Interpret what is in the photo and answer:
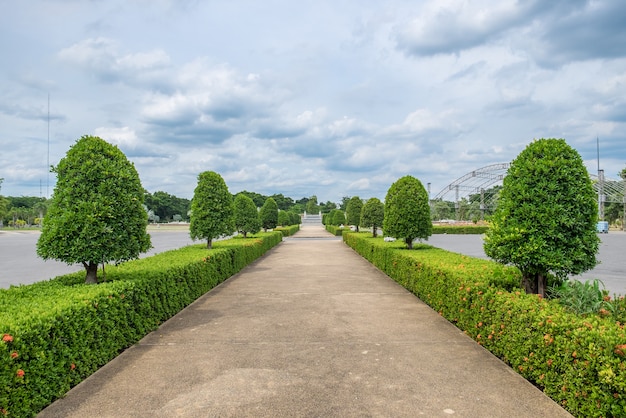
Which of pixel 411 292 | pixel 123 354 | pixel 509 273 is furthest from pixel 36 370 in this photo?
pixel 411 292

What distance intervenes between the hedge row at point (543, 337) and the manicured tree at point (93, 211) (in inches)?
209

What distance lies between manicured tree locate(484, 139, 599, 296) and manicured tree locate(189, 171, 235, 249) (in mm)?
9709

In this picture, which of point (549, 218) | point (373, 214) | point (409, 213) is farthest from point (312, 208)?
point (549, 218)

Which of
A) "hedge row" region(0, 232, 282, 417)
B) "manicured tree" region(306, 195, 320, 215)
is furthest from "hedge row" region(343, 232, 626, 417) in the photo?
"manicured tree" region(306, 195, 320, 215)

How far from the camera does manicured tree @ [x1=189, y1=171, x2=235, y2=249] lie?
13.6 meters

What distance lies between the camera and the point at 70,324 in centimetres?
421

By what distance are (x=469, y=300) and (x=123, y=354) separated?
16.3 feet

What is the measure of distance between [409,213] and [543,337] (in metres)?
9.15

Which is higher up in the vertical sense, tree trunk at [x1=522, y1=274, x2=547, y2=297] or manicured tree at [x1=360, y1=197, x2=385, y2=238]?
manicured tree at [x1=360, y1=197, x2=385, y2=238]

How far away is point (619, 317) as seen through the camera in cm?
442

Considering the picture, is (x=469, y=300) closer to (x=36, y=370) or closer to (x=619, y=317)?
(x=619, y=317)

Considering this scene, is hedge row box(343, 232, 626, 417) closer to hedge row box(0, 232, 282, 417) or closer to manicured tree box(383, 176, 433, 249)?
hedge row box(0, 232, 282, 417)

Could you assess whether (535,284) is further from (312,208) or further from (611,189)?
(312,208)

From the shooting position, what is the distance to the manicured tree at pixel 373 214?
24.7m
